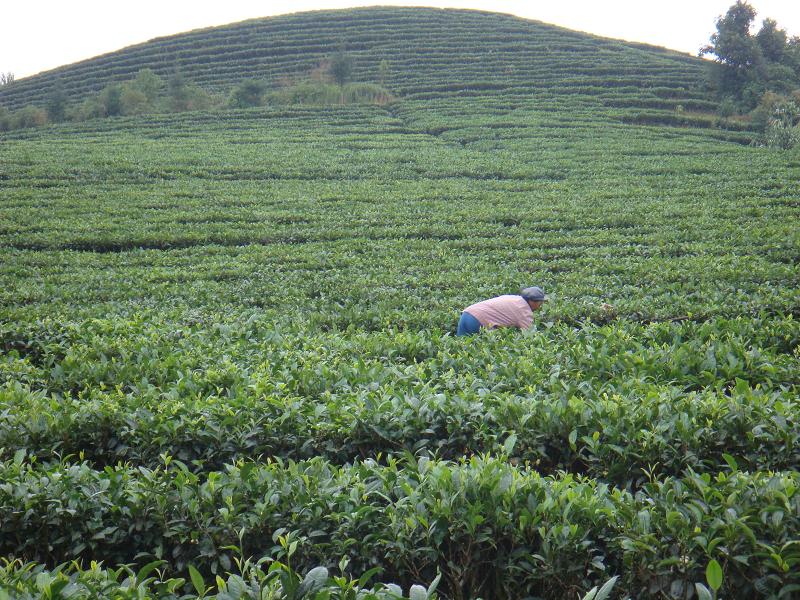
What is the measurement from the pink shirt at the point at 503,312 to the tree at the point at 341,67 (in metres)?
45.5

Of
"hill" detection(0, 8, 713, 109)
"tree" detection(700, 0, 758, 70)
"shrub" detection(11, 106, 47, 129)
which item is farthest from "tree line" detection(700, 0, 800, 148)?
"shrub" detection(11, 106, 47, 129)

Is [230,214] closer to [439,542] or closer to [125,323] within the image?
[125,323]

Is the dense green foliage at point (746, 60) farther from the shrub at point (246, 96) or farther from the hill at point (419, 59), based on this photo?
the shrub at point (246, 96)

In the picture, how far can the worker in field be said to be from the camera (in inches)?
337

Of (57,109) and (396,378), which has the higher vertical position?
(57,109)

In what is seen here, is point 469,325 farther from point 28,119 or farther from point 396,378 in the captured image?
point 28,119

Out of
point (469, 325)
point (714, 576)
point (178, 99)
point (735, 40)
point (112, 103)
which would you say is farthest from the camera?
point (178, 99)

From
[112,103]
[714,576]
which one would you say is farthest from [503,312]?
[112,103]

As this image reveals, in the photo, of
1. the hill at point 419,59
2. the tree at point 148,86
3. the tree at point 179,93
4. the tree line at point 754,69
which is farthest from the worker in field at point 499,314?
the tree at point 148,86

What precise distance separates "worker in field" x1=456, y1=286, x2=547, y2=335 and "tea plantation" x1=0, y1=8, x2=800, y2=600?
94 centimetres

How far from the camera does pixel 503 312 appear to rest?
8.63m

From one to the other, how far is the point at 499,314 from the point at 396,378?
10.6ft

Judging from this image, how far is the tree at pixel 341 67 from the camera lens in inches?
1972

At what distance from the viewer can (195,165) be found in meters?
28.3
